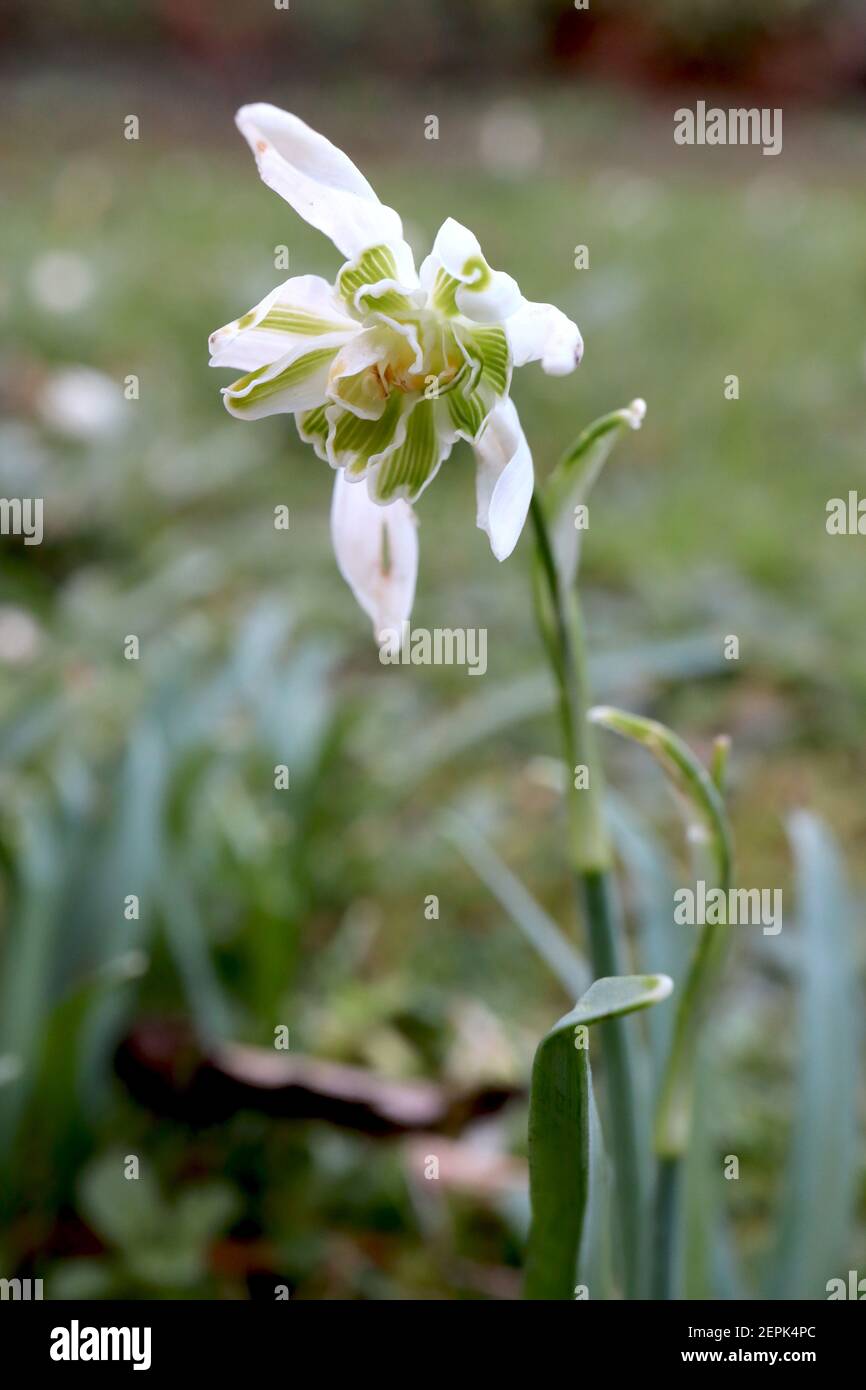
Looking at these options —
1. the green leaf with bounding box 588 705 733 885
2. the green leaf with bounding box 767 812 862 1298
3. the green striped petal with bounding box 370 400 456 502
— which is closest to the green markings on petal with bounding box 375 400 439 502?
the green striped petal with bounding box 370 400 456 502

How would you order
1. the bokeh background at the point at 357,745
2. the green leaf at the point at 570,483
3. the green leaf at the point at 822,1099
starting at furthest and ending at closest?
the bokeh background at the point at 357,745, the green leaf at the point at 822,1099, the green leaf at the point at 570,483

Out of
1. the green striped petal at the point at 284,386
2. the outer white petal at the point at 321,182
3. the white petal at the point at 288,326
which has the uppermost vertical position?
the outer white petal at the point at 321,182

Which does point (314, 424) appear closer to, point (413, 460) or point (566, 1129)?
point (413, 460)

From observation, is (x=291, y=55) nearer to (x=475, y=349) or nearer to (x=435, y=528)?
(x=435, y=528)

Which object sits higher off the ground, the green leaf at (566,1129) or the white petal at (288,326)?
the white petal at (288,326)

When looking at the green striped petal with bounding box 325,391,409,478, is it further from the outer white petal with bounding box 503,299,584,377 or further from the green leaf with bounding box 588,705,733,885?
the green leaf with bounding box 588,705,733,885

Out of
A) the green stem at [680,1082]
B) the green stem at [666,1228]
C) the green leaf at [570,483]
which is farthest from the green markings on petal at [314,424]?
the green stem at [666,1228]

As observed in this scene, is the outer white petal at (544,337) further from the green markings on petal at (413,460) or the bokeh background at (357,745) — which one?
the bokeh background at (357,745)

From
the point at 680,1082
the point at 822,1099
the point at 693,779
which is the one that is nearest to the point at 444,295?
the point at 693,779

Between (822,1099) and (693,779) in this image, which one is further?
(822,1099)
